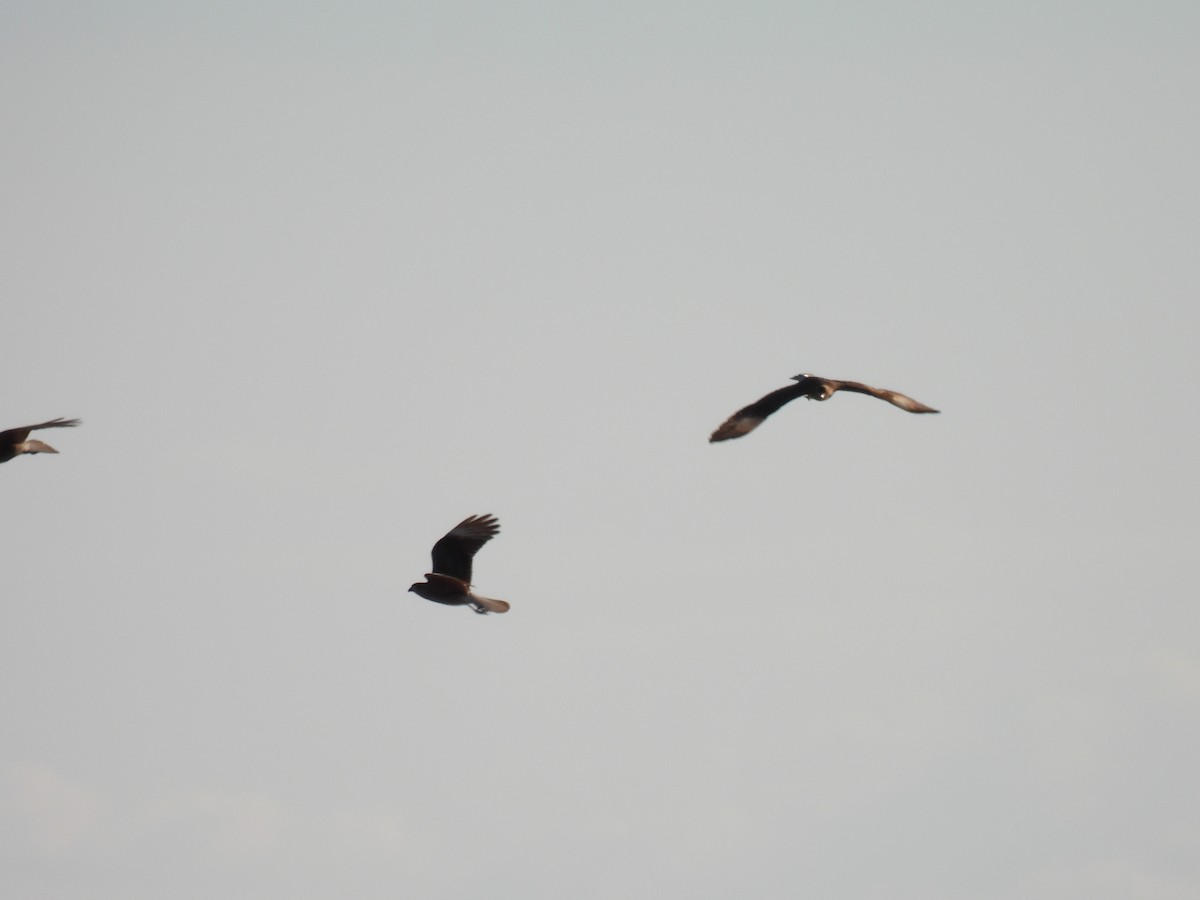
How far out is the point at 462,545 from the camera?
32094mm

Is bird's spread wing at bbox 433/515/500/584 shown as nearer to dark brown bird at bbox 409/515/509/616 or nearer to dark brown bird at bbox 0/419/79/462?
dark brown bird at bbox 409/515/509/616

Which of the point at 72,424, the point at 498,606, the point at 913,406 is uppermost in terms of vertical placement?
the point at 913,406

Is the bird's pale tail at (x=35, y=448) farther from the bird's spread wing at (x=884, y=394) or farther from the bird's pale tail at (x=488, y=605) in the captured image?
the bird's spread wing at (x=884, y=394)

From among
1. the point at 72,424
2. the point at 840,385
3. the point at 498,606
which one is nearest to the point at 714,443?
the point at 840,385

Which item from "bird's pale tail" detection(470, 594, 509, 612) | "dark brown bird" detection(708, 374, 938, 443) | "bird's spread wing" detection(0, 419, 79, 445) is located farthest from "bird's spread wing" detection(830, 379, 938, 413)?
"bird's spread wing" detection(0, 419, 79, 445)

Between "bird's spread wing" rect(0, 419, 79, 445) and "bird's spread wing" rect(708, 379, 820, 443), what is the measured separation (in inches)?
481

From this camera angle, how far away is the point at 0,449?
31344 mm

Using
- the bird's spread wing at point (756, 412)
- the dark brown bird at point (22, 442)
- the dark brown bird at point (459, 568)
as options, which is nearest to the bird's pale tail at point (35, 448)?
the dark brown bird at point (22, 442)

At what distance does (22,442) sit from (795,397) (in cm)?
1373

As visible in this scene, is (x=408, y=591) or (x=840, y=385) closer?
(x=840, y=385)

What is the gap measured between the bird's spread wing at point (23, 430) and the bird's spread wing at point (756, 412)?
12.2m

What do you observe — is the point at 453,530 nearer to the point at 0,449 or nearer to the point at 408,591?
the point at 408,591

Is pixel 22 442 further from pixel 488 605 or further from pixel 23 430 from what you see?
pixel 488 605

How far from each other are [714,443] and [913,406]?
10.8 ft
